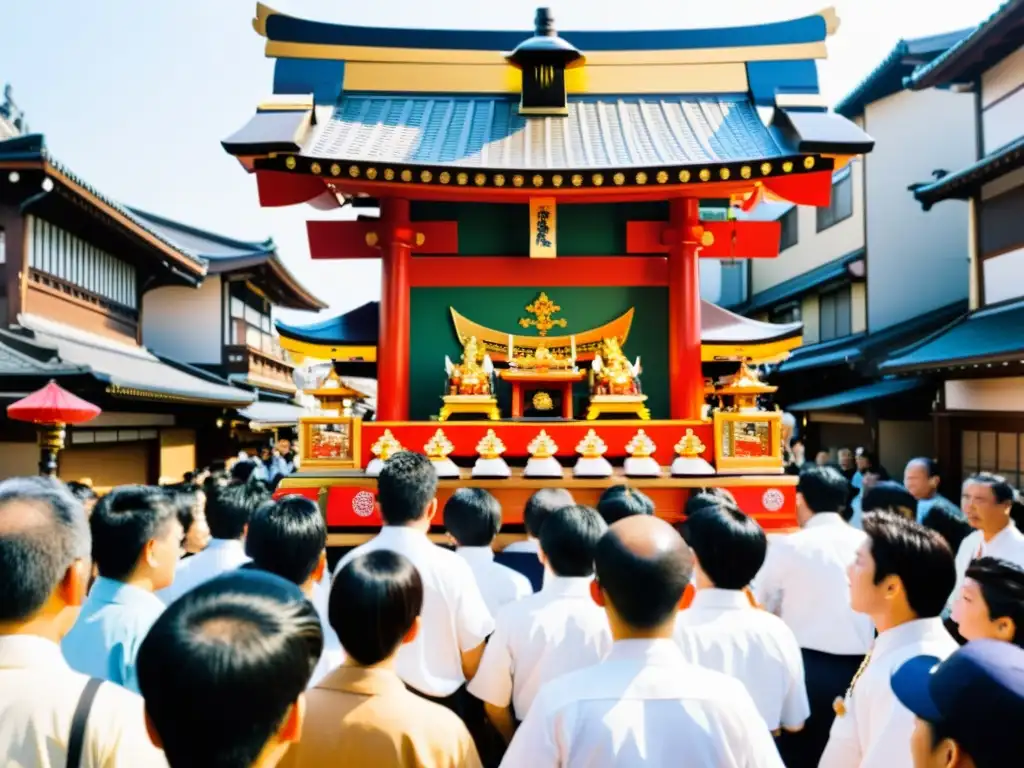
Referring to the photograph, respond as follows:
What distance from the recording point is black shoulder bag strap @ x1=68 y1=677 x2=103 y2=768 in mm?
1607

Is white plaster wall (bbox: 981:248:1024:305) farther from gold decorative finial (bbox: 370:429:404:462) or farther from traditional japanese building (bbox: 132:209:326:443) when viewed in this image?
traditional japanese building (bbox: 132:209:326:443)

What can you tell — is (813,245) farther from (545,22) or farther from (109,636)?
(109,636)

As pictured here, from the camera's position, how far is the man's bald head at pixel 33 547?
5.95 feet

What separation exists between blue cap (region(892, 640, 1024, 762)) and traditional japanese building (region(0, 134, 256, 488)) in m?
9.57

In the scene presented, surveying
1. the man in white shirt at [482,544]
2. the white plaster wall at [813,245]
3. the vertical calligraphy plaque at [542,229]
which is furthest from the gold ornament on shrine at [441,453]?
the white plaster wall at [813,245]

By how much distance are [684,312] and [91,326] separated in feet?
35.6

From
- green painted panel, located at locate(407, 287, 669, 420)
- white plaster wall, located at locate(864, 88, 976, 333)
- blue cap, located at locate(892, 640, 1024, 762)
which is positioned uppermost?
white plaster wall, located at locate(864, 88, 976, 333)

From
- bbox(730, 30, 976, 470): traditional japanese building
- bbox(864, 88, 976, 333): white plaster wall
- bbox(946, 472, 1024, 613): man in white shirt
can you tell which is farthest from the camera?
bbox(864, 88, 976, 333): white plaster wall

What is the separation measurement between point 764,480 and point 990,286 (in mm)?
6248

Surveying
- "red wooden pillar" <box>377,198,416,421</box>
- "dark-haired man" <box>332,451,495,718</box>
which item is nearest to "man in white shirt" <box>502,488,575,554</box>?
"dark-haired man" <box>332,451,495,718</box>

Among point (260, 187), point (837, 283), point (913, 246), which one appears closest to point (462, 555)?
point (260, 187)

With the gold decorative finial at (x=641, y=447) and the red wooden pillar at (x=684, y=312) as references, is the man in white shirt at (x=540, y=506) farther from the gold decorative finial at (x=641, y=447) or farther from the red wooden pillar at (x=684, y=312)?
the red wooden pillar at (x=684, y=312)

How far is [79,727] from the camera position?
1627 mm

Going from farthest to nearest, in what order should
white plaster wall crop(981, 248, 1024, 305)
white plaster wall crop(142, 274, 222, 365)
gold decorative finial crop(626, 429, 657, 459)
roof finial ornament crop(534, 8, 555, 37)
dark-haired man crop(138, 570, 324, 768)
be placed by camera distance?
white plaster wall crop(142, 274, 222, 365) < white plaster wall crop(981, 248, 1024, 305) < roof finial ornament crop(534, 8, 555, 37) < gold decorative finial crop(626, 429, 657, 459) < dark-haired man crop(138, 570, 324, 768)
